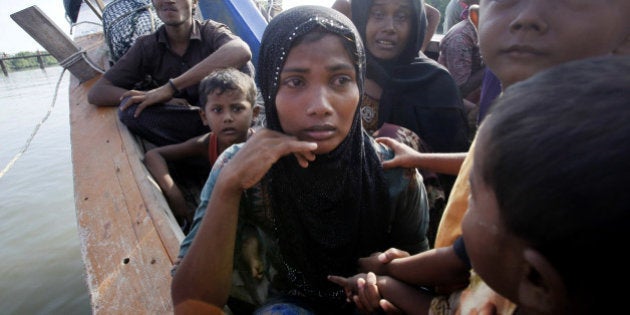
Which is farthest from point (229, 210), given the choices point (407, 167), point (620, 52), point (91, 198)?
point (91, 198)

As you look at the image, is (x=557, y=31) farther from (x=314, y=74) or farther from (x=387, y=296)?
(x=387, y=296)

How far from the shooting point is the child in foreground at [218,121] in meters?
2.19

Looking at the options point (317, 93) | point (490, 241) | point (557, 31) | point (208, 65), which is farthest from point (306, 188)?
point (208, 65)

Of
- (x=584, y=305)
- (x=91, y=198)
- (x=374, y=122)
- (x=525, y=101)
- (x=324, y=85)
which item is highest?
(x=525, y=101)

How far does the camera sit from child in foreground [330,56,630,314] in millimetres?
425

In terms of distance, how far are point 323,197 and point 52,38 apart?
353 cm

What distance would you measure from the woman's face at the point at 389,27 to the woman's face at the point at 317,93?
1216mm

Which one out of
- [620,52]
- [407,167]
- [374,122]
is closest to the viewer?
[620,52]

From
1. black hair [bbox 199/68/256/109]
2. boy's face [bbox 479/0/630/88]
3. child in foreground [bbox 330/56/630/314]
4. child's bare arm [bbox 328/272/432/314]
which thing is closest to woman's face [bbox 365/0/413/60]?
black hair [bbox 199/68/256/109]

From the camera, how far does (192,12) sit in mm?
2994

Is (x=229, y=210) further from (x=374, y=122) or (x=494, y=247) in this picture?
(x=374, y=122)

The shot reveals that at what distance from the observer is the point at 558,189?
1.48 feet

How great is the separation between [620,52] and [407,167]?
68 centimetres

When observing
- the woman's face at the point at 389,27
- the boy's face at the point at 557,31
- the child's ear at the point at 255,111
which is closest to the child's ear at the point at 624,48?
the boy's face at the point at 557,31
